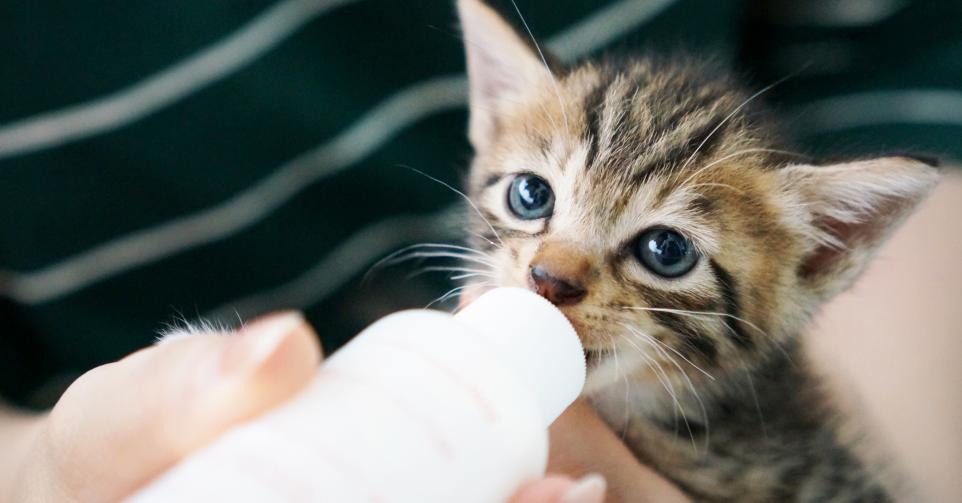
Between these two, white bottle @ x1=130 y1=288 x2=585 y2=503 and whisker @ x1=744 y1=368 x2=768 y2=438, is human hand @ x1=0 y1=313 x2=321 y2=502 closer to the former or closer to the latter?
white bottle @ x1=130 y1=288 x2=585 y2=503

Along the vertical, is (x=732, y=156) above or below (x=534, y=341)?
above

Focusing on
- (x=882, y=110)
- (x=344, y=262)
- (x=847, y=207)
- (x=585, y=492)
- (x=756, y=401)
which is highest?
(x=344, y=262)

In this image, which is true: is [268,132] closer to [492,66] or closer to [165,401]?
[492,66]

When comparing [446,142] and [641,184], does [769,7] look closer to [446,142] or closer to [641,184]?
[446,142]

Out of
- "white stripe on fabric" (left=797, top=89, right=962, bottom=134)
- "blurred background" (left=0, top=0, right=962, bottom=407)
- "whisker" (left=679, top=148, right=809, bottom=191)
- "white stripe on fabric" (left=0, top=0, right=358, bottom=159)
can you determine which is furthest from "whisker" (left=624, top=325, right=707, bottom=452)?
"white stripe on fabric" (left=0, top=0, right=358, bottom=159)

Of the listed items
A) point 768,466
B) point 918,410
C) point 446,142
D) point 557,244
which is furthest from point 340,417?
point 918,410

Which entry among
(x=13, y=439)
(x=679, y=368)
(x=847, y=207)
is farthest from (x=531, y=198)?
(x=13, y=439)
